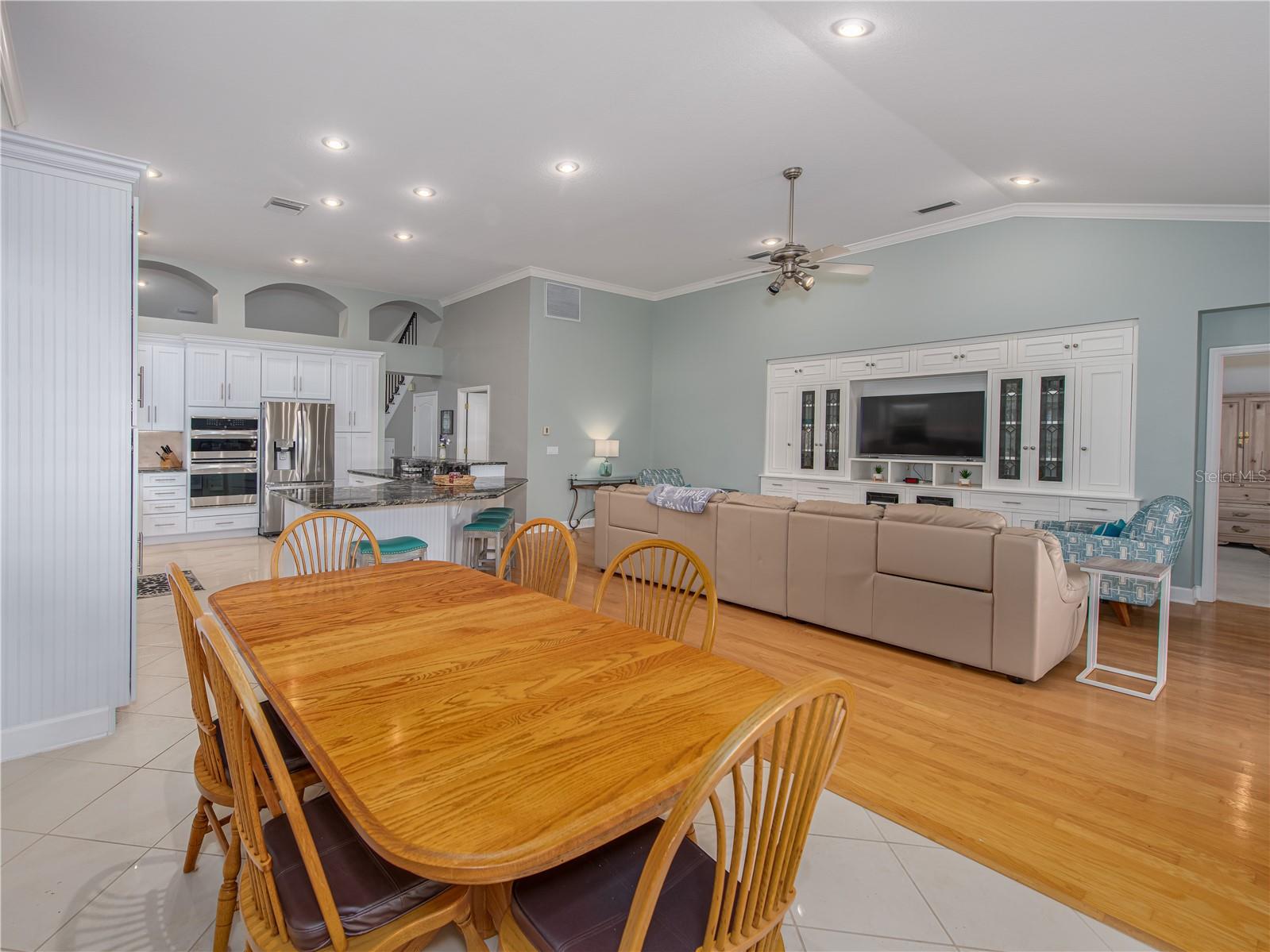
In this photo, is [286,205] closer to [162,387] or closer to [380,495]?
A: [162,387]

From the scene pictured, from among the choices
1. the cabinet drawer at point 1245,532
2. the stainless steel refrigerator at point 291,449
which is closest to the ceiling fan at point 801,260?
the stainless steel refrigerator at point 291,449

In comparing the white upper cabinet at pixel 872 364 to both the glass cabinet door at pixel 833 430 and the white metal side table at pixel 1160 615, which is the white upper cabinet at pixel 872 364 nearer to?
the glass cabinet door at pixel 833 430

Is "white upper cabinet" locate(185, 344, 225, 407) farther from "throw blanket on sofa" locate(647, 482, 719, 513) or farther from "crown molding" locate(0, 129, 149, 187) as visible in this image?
"throw blanket on sofa" locate(647, 482, 719, 513)

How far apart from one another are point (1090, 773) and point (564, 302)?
22.5 ft

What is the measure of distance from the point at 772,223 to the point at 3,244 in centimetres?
525

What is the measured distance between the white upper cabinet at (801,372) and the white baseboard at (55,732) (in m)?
6.39

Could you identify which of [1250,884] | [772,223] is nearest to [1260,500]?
[772,223]

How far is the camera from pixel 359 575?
232 cm

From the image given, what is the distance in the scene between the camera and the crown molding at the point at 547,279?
7.55m

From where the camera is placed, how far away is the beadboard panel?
231 centimetres

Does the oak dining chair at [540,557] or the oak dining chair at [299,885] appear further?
the oak dining chair at [540,557]

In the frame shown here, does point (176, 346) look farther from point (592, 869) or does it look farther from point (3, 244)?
point (592, 869)

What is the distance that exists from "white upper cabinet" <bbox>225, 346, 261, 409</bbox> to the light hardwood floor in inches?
254

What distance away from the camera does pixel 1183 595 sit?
15.9 feet
